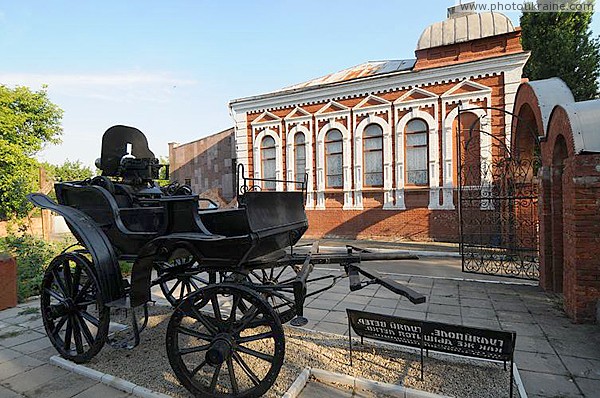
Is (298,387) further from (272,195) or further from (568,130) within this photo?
(568,130)

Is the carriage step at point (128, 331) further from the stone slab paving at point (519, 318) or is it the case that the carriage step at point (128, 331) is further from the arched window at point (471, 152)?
the arched window at point (471, 152)

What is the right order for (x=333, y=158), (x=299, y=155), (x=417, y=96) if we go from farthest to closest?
(x=299, y=155) → (x=333, y=158) → (x=417, y=96)

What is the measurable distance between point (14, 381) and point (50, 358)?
40cm

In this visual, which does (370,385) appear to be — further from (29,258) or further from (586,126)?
(29,258)

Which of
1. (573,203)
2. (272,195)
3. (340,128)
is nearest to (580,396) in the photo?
(573,203)

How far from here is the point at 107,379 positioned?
3334 mm

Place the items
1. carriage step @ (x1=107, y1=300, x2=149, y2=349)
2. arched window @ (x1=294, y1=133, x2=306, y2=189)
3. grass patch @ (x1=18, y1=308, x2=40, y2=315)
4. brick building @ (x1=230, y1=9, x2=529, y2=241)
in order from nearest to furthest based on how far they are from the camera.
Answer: carriage step @ (x1=107, y1=300, x2=149, y2=349) → grass patch @ (x1=18, y1=308, x2=40, y2=315) → brick building @ (x1=230, y1=9, x2=529, y2=241) → arched window @ (x1=294, y1=133, x2=306, y2=189)

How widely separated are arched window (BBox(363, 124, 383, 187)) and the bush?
1031 cm

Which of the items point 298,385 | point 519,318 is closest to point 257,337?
point 298,385

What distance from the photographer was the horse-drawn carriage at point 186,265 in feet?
9.61

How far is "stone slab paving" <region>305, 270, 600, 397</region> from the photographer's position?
336cm

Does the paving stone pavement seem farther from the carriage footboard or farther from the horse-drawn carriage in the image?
the carriage footboard

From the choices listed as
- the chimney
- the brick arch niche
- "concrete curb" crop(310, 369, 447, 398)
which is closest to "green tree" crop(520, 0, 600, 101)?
the chimney

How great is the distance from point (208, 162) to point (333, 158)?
25.1 feet
